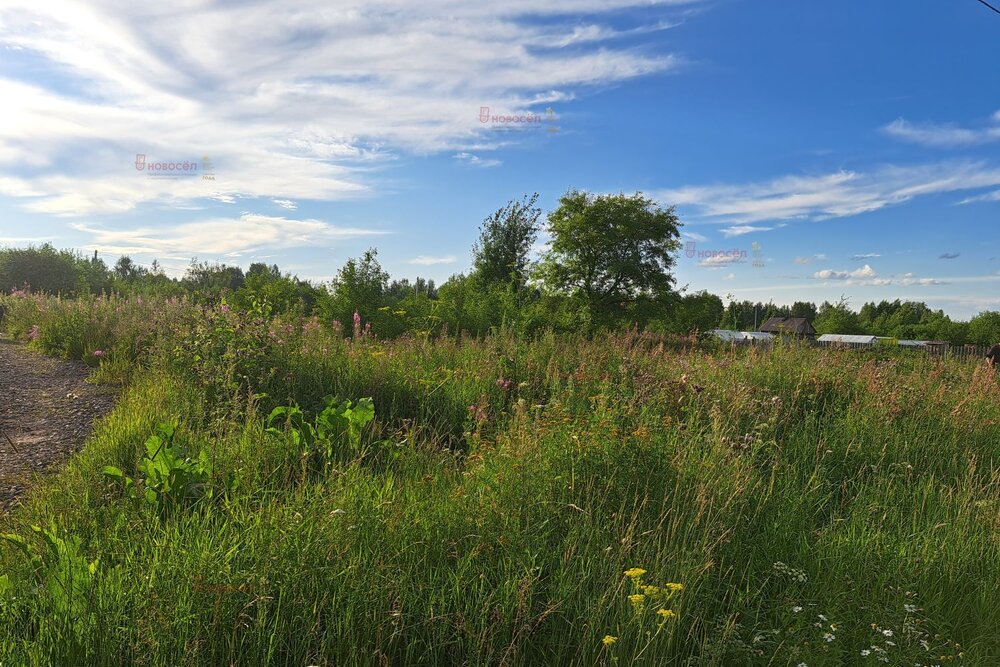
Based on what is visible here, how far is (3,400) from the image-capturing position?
608 cm

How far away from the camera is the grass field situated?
2092 mm

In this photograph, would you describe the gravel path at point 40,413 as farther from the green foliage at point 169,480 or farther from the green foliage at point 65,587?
the green foliage at point 65,587

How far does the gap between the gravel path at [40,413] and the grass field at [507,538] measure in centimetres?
35

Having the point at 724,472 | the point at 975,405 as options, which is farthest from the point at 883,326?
the point at 724,472

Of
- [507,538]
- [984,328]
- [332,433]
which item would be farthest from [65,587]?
[984,328]

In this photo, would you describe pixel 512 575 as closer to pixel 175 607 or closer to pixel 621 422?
pixel 175 607

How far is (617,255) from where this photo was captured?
30.6 metres

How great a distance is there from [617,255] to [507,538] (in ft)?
95.7

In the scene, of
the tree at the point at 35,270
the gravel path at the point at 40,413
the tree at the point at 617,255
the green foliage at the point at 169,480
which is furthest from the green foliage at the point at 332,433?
the tree at the point at 35,270

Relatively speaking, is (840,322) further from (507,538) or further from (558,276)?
(507,538)

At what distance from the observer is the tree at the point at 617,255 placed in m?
30.3

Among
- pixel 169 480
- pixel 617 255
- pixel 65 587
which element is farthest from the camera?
pixel 617 255

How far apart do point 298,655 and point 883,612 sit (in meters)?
2.74

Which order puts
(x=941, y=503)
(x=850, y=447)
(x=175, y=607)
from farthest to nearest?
(x=850, y=447) → (x=941, y=503) → (x=175, y=607)
